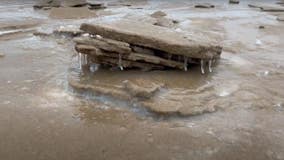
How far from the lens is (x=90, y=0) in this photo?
61.2ft

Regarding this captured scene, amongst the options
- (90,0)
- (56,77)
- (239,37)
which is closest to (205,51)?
(56,77)

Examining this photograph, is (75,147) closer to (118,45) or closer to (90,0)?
(118,45)

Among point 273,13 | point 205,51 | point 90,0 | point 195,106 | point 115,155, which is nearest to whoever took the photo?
point 115,155

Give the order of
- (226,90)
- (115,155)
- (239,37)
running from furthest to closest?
(239,37) < (226,90) < (115,155)

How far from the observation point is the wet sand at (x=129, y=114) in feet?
15.0

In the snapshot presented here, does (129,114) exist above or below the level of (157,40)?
below

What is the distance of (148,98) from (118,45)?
4.53ft

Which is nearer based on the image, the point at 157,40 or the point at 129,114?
the point at 129,114

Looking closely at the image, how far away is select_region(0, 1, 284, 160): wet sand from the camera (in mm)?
4566

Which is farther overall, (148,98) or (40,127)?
(148,98)

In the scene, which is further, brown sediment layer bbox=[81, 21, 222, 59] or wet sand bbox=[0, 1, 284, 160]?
brown sediment layer bbox=[81, 21, 222, 59]

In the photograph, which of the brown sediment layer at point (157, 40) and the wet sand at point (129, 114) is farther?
the brown sediment layer at point (157, 40)

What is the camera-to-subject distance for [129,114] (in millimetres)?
5445

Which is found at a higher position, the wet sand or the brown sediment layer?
the brown sediment layer
